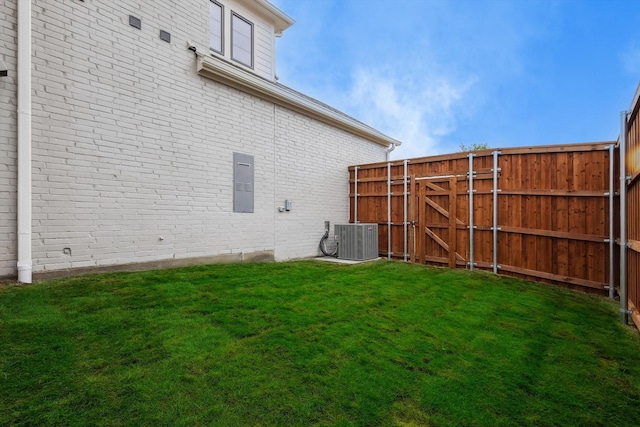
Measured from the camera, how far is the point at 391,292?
4383 mm

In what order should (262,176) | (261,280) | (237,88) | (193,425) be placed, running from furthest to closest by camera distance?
(262,176) → (237,88) → (261,280) → (193,425)

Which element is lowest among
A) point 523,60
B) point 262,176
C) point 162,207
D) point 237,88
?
point 162,207

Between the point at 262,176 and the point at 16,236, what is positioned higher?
the point at 262,176

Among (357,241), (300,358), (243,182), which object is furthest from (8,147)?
(357,241)

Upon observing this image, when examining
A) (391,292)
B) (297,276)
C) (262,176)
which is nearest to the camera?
(391,292)

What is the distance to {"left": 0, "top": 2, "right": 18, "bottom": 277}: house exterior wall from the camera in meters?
3.66

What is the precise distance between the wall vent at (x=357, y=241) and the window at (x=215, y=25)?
497 cm

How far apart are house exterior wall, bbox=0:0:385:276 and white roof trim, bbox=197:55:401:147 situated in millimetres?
177

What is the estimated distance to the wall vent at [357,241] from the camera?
738cm

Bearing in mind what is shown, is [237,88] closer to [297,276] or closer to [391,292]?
[297,276]

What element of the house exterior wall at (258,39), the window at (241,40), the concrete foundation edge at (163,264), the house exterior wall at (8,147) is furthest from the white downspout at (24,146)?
the window at (241,40)

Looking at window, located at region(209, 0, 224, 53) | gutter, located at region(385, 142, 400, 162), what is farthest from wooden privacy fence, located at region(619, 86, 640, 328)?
gutter, located at region(385, 142, 400, 162)

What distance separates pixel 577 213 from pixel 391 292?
11.6ft

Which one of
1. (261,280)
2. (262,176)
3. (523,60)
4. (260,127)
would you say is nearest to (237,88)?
(260,127)
